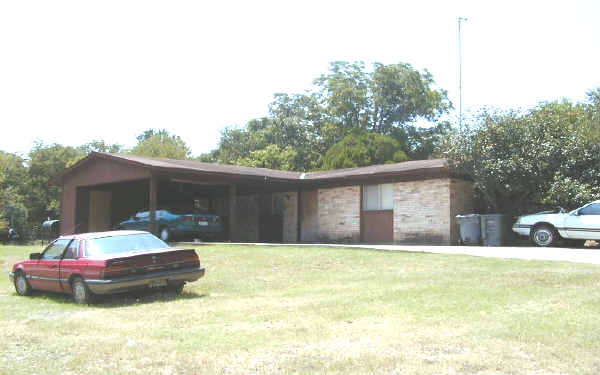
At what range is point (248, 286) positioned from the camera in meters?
11.3

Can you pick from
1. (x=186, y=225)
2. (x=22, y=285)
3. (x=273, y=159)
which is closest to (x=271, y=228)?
(x=186, y=225)

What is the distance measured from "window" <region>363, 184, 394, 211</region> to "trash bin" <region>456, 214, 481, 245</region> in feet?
11.1

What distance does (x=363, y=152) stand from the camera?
42375mm

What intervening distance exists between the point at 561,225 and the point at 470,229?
3032mm

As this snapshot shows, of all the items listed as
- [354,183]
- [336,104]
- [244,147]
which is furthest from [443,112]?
[354,183]

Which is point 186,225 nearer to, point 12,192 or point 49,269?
point 49,269

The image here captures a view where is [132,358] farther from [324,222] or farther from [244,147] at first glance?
[244,147]

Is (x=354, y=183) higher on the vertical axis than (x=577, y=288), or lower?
higher

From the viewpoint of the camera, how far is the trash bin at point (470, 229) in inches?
779

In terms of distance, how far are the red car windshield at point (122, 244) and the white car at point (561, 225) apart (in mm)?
11964

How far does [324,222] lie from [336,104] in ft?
88.2

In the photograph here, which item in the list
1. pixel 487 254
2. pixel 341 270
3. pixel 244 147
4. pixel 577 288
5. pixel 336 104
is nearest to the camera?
pixel 577 288

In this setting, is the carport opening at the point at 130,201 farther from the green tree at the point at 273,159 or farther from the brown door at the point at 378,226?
the green tree at the point at 273,159

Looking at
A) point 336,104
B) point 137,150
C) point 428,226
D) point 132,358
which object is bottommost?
point 132,358
